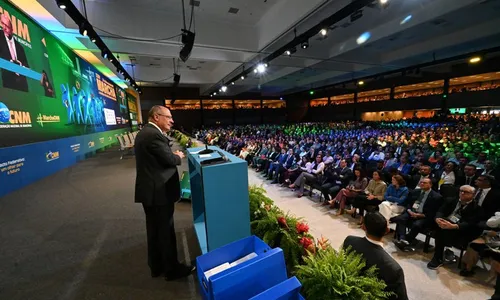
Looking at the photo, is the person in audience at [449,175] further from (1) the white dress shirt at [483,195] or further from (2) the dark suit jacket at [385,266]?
(2) the dark suit jacket at [385,266]

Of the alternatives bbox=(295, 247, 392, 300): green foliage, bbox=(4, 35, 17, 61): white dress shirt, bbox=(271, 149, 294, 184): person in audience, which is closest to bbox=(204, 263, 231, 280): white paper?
bbox=(295, 247, 392, 300): green foliage

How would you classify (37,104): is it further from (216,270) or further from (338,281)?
(338,281)

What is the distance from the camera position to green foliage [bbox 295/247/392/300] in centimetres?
131

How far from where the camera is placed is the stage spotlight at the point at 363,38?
27.1 feet

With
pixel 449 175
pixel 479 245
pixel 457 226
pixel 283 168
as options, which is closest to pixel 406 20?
pixel 449 175

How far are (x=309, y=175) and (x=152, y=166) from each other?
185 inches

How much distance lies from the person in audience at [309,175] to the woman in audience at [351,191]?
3.37ft

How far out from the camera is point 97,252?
247 centimetres

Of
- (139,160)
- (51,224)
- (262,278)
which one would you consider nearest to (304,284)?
(262,278)

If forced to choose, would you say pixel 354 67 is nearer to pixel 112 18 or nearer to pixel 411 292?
pixel 112 18

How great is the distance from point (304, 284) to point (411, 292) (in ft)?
6.43

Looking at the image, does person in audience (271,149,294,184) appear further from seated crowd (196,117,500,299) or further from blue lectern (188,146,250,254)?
blue lectern (188,146,250,254)

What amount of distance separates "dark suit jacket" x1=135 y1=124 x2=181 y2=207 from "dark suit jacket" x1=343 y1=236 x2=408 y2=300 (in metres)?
1.71

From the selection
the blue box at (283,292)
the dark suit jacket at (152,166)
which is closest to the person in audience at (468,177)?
the blue box at (283,292)
